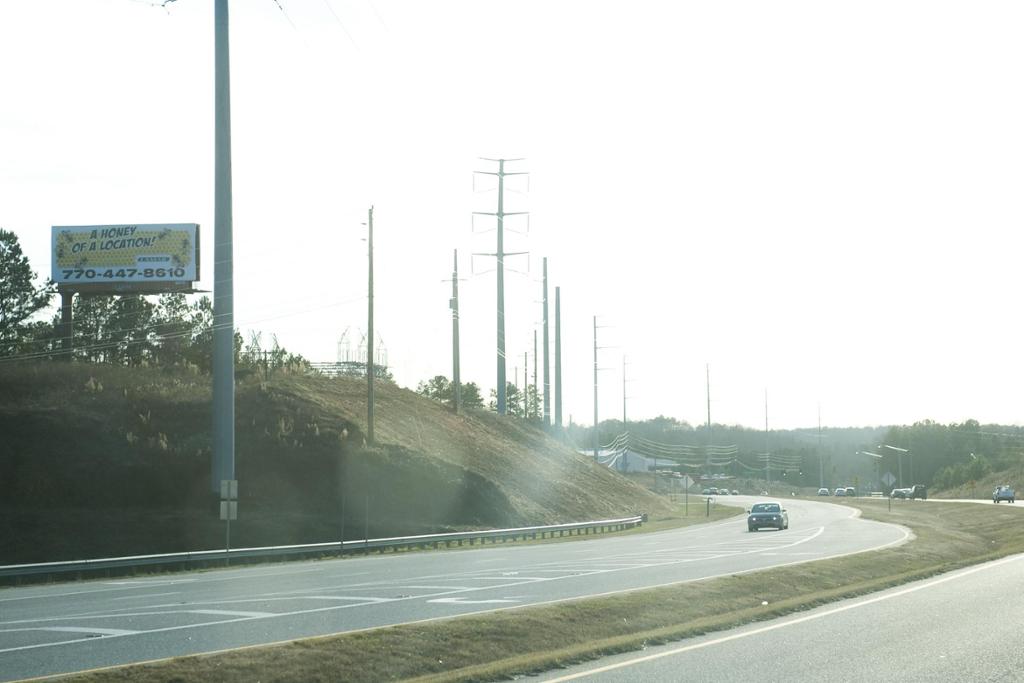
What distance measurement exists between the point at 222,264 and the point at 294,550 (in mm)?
9577

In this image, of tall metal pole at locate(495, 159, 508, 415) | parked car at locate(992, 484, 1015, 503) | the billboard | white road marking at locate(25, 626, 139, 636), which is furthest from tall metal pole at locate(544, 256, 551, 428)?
white road marking at locate(25, 626, 139, 636)

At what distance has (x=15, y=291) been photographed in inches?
2499

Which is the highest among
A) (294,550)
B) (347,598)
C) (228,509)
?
(228,509)

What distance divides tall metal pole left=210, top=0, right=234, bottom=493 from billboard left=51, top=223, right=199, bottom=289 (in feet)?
60.7

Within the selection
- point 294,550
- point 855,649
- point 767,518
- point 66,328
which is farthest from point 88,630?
point 66,328

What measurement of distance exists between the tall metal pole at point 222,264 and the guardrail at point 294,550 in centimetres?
464

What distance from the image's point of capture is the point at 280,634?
14.0 meters

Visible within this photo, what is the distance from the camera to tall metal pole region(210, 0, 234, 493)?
117 feet

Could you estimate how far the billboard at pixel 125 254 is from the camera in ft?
177

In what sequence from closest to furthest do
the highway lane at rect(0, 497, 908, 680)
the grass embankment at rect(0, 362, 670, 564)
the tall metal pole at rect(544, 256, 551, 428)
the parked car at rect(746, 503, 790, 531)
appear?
the highway lane at rect(0, 497, 908, 680)
the grass embankment at rect(0, 362, 670, 564)
the parked car at rect(746, 503, 790, 531)
the tall metal pole at rect(544, 256, 551, 428)

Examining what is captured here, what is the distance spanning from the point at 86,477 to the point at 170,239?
14.4 meters

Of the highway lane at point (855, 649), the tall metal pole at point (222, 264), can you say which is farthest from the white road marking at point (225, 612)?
the tall metal pole at point (222, 264)

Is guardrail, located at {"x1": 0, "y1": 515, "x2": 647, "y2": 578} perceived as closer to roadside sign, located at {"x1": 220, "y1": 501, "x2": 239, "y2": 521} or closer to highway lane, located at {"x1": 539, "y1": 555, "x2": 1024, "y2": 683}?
roadside sign, located at {"x1": 220, "y1": 501, "x2": 239, "y2": 521}

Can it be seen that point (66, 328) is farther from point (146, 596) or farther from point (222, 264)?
point (146, 596)
